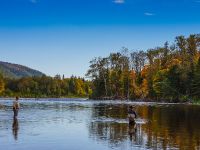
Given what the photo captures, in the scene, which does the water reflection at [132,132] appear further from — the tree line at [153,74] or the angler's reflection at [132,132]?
the tree line at [153,74]

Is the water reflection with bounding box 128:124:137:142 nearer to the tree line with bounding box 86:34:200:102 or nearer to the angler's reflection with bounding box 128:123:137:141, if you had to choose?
the angler's reflection with bounding box 128:123:137:141

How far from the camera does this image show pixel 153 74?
147500 millimetres

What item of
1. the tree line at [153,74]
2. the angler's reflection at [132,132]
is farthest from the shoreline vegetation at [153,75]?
the angler's reflection at [132,132]

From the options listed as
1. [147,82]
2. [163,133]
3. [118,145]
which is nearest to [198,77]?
[147,82]

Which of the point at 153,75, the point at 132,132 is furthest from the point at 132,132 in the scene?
the point at 153,75

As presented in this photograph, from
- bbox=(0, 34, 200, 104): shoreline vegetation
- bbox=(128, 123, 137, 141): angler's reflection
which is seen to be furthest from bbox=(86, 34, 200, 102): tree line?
bbox=(128, 123, 137, 141): angler's reflection

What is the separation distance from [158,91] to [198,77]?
801 inches

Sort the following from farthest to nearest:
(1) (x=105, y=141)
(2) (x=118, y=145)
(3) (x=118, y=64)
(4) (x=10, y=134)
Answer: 1. (3) (x=118, y=64)
2. (4) (x=10, y=134)
3. (1) (x=105, y=141)
4. (2) (x=118, y=145)

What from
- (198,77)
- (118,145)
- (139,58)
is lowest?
(118,145)

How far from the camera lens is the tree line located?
122812mm

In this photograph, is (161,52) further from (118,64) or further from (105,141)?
(105,141)

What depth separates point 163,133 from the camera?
33062mm

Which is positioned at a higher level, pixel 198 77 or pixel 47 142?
pixel 198 77

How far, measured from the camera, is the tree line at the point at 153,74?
12281cm
